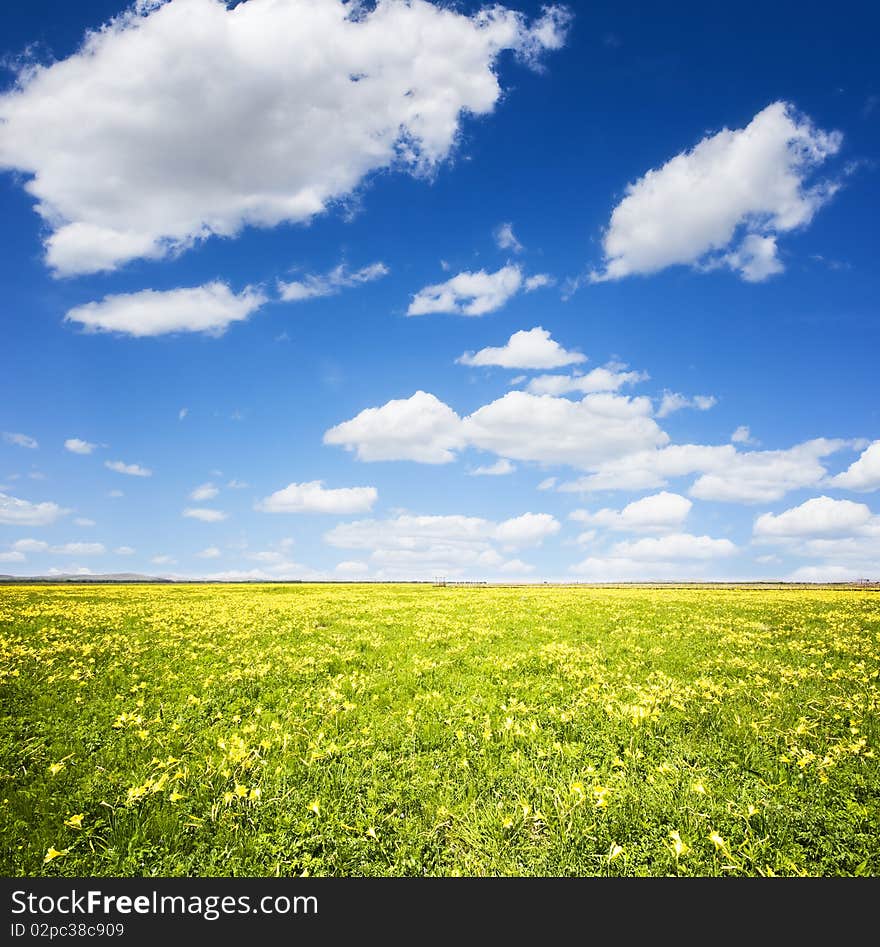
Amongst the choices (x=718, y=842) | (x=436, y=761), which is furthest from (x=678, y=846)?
(x=436, y=761)

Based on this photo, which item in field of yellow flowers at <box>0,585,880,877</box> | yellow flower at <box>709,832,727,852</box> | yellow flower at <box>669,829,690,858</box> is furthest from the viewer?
field of yellow flowers at <box>0,585,880,877</box>

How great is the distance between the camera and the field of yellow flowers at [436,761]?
6453 millimetres

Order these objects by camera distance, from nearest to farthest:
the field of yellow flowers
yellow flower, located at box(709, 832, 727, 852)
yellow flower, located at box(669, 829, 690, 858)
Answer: yellow flower, located at box(669, 829, 690, 858), yellow flower, located at box(709, 832, 727, 852), the field of yellow flowers

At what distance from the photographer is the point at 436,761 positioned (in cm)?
909

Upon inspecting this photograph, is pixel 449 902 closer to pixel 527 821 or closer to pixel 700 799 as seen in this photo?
pixel 527 821

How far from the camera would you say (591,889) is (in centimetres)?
590

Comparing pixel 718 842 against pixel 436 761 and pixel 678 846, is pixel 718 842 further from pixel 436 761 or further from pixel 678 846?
pixel 436 761

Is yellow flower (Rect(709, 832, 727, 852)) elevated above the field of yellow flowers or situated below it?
above

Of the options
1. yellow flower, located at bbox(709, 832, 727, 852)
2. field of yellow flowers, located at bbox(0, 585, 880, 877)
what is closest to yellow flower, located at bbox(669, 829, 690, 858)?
field of yellow flowers, located at bbox(0, 585, 880, 877)

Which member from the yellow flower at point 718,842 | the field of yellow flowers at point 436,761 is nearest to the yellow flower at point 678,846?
the field of yellow flowers at point 436,761

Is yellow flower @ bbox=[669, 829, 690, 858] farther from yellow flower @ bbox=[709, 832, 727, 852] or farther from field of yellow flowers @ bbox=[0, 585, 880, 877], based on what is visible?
yellow flower @ bbox=[709, 832, 727, 852]

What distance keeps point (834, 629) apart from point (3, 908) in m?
30.6

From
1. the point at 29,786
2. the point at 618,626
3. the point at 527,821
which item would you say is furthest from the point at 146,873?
the point at 618,626

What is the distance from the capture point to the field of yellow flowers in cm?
645
